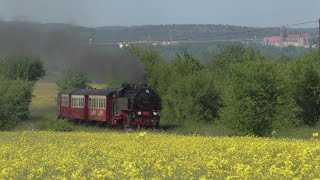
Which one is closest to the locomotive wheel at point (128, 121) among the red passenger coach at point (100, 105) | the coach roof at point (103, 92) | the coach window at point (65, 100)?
the red passenger coach at point (100, 105)

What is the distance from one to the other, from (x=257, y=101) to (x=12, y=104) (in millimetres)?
22073

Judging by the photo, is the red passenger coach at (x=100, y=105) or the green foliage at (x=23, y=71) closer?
the red passenger coach at (x=100, y=105)

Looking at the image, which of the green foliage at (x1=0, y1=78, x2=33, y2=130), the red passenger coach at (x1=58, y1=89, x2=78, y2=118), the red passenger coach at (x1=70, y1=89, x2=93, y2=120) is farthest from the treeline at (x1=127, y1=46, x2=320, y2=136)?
the green foliage at (x1=0, y1=78, x2=33, y2=130)

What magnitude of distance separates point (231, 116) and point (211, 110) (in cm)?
2067

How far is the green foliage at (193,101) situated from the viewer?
54375 millimetres

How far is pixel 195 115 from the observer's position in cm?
5397

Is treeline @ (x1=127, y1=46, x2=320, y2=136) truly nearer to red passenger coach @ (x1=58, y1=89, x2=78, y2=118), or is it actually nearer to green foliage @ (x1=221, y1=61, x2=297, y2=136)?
green foliage @ (x1=221, y1=61, x2=297, y2=136)

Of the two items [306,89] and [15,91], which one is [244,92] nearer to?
[306,89]

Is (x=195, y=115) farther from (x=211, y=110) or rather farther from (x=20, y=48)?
(x=20, y=48)

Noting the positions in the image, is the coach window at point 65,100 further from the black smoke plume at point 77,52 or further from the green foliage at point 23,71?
the green foliage at point 23,71

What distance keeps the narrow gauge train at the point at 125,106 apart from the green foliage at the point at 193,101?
380 inches

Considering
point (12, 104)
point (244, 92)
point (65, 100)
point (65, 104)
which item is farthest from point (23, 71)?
point (244, 92)

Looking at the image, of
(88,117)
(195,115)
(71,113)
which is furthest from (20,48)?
(195,115)

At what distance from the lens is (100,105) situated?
4516cm
